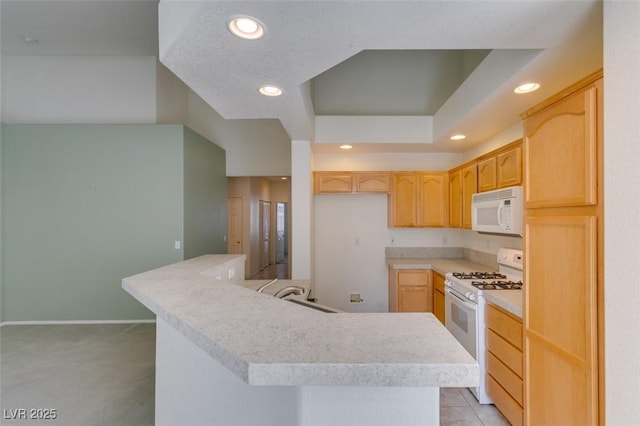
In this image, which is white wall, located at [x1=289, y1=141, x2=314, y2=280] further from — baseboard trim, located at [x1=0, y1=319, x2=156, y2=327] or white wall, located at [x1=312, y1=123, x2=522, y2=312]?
baseboard trim, located at [x1=0, y1=319, x2=156, y2=327]

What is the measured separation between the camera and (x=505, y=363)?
6.75 ft

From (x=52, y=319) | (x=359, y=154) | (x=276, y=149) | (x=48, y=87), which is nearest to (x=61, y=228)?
(x=52, y=319)

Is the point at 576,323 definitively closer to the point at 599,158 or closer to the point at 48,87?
the point at 599,158

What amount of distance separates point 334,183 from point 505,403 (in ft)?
9.46

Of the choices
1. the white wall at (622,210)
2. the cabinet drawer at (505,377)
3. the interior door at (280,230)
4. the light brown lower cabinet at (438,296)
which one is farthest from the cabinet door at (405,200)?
the interior door at (280,230)

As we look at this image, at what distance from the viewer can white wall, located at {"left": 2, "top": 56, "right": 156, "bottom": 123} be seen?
13.3ft

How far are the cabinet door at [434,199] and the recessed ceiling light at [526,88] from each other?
1.82 metres

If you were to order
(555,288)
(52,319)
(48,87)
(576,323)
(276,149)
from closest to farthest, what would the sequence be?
1. (576,323)
2. (555,288)
3. (52,319)
4. (48,87)
5. (276,149)

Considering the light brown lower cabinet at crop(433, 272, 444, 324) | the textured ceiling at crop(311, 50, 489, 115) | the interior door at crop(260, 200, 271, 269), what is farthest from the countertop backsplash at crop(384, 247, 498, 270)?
the interior door at crop(260, 200, 271, 269)

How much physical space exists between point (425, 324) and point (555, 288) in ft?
3.43

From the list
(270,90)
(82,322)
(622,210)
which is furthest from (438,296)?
(82,322)

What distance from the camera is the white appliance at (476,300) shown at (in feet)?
7.63

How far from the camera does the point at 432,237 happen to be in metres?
4.24

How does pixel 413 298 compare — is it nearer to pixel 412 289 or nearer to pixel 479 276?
pixel 412 289
